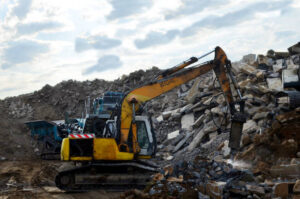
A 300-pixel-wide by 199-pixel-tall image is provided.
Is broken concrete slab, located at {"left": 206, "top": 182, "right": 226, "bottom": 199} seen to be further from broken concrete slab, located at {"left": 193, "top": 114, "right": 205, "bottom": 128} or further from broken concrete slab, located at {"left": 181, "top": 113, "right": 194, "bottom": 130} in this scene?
broken concrete slab, located at {"left": 181, "top": 113, "right": 194, "bottom": 130}

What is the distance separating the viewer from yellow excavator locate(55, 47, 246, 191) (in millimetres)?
9789

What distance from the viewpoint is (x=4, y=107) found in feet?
92.5

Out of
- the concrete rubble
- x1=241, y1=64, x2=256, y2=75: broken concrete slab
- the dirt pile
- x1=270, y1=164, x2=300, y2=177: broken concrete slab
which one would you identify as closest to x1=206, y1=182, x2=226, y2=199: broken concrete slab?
the concrete rubble

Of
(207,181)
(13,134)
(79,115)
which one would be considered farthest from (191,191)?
(79,115)

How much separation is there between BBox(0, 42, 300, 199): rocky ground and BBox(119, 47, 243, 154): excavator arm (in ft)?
3.96

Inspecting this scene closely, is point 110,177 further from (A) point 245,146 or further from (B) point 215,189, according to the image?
(A) point 245,146

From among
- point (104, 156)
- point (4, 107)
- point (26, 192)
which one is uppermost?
point (4, 107)

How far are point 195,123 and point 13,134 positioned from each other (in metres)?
12.7

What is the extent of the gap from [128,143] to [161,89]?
1724mm

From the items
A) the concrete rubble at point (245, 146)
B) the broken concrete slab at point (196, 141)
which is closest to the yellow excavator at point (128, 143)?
the concrete rubble at point (245, 146)

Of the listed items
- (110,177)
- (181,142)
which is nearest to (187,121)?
(181,142)

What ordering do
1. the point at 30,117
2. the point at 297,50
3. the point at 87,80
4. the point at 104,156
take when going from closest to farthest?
the point at 104,156
the point at 297,50
the point at 30,117
the point at 87,80

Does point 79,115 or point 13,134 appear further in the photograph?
point 79,115

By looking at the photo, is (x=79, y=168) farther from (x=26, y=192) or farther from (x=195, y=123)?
(x=195, y=123)
